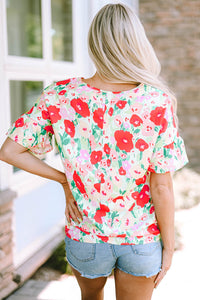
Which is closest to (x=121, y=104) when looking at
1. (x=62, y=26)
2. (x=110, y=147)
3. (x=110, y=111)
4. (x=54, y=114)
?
(x=110, y=111)

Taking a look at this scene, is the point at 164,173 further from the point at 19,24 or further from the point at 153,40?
the point at 153,40

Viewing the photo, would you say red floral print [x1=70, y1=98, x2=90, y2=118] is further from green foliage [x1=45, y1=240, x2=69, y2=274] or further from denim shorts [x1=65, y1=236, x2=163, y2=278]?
green foliage [x1=45, y1=240, x2=69, y2=274]

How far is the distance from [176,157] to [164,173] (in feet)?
0.23

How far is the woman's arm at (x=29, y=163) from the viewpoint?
147 centimetres

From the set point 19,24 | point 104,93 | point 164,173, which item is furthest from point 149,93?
point 19,24

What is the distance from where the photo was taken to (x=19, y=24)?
243 inches

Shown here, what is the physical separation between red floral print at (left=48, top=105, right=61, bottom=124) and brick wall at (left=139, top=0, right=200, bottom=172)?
582 cm

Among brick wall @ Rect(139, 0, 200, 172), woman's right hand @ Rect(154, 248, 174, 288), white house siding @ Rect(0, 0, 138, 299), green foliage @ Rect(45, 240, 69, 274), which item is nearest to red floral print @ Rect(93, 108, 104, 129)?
woman's right hand @ Rect(154, 248, 174, 288)

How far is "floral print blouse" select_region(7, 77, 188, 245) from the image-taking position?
4.38 ft

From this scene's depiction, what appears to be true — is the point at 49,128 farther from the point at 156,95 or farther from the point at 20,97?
the point at 20,97

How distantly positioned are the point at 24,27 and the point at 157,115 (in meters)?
5.39

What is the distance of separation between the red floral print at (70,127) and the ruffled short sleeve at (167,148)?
29 cm

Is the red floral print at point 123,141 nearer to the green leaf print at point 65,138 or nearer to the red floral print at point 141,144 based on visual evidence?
the red floral print at point 141,144

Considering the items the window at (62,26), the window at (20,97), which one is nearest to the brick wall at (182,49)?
the window at (62,26)
